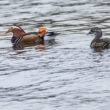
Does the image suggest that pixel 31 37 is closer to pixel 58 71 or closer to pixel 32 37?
pixel 32 37

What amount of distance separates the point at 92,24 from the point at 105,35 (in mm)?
3580

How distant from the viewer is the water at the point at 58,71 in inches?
440

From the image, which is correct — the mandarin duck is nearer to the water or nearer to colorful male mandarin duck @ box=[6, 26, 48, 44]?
colorful male mandarin duck @ box=[6, 26, 48, 44]

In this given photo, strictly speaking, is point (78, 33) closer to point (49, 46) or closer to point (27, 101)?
point (49, 46)

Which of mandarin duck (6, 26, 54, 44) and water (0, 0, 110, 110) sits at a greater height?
mandarin duck (6, 26, 54, 44)

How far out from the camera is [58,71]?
14.1 m

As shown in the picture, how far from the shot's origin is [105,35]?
68.3 feet

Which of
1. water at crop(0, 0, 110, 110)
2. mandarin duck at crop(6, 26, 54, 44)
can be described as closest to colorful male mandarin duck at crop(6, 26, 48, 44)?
mandarin duck at crop(6, 26, 54, 44)

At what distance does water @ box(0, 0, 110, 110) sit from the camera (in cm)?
1116

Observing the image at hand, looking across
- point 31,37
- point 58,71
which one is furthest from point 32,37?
point 58,71

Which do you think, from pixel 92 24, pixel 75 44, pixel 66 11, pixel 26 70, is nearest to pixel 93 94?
pixel 26 70

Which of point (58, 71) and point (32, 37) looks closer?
point (58, 71)

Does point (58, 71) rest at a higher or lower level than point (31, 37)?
lower

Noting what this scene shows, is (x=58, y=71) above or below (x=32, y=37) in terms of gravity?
below
